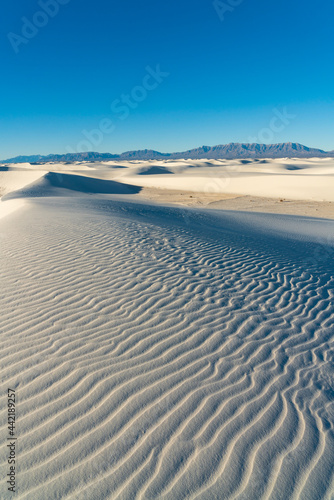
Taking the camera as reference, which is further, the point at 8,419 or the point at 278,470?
the point at 8,419

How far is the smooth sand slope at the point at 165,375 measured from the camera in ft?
8.68

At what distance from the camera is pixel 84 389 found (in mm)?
3434

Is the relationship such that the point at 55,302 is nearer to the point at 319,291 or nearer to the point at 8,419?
the point at 8,419

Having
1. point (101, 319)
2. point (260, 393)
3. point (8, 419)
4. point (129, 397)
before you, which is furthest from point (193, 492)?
point (101, 319)

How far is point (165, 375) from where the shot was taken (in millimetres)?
3689

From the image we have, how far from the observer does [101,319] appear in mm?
4723

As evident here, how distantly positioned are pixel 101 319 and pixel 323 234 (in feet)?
36.2

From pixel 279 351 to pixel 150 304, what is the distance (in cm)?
201

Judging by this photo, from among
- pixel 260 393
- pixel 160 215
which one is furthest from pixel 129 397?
pixel 160 215

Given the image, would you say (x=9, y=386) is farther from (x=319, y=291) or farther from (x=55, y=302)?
(x=319, y=291)

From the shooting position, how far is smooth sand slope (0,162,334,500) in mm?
2646

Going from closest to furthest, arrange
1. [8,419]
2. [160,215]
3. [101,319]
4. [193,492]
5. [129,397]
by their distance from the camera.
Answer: [193,492], [8,419], [129,397], [101,319], [160,215]

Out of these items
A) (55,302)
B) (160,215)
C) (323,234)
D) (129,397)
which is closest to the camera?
(129,397)

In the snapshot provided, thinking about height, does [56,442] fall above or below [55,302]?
below
